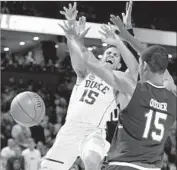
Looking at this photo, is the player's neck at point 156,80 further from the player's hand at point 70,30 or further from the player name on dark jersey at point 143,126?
the player's hand at point 70,30

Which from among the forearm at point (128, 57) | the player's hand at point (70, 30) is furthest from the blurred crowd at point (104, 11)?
the forearm at point (128, 57)

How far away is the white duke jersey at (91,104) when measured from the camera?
617cm

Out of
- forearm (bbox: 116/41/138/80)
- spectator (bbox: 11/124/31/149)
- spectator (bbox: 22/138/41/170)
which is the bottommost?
spectator (bbox: 22/138/41/170)

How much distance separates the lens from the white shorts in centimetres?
588

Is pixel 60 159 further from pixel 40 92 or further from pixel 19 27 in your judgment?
pixel 40 92

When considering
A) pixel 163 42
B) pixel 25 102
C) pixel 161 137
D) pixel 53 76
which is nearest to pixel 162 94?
pixel 161 137

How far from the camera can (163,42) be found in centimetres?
1440

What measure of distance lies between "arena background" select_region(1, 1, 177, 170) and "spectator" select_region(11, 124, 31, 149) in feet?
2.48

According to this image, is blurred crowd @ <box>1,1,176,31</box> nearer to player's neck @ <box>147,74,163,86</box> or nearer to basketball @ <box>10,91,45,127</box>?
basketball @ <box>10,91,45,127</box>

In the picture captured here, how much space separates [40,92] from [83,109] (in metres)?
8.83

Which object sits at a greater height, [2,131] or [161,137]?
[161,137]

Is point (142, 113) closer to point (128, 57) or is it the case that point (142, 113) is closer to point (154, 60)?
point (154, 60)

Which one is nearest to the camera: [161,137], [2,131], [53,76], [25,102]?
[161,137]

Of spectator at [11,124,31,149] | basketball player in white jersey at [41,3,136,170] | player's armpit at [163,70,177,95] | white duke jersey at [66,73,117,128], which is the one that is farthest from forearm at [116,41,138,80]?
spectator at [11,124,31,149]
